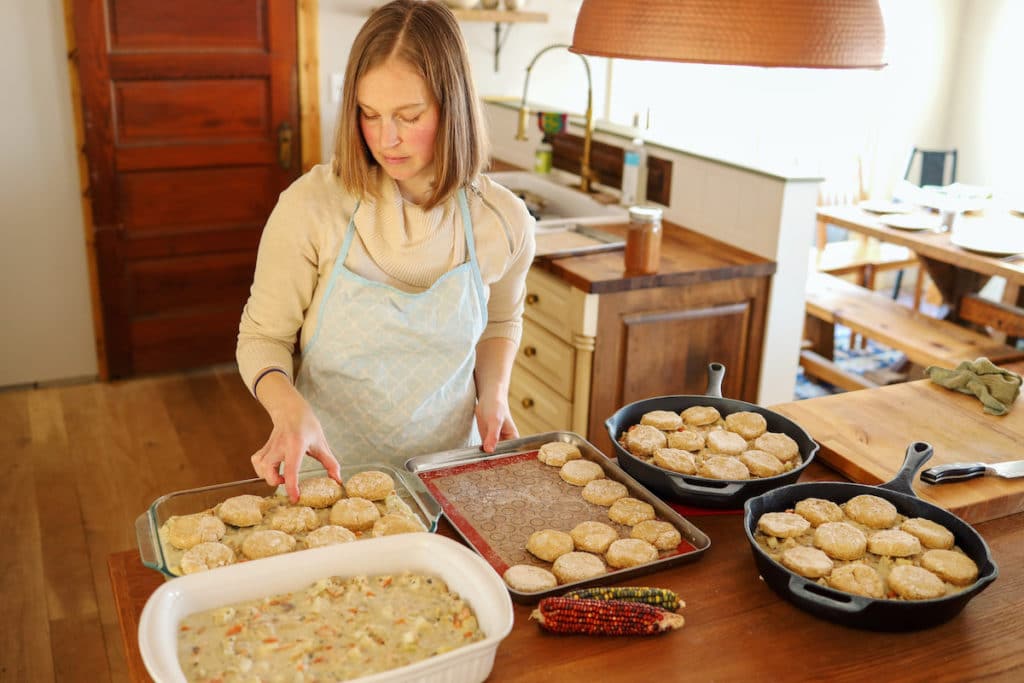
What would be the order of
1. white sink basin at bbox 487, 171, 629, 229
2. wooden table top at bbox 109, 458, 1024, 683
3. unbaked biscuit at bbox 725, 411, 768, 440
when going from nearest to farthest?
wooden table top at bbox 109, 458, 1024, 683 < unbaked biscuit at bbox 725, 411, 768, 440 < white sink basin at bbox 487, 171, 629, 229

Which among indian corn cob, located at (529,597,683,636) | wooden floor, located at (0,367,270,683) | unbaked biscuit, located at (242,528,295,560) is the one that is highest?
unbaked biscuit, located at (242,528,295,560)

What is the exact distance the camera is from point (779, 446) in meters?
1.44

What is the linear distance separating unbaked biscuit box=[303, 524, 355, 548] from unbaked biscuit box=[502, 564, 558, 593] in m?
0.21

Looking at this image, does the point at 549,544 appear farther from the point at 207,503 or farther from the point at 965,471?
the point at 965,471

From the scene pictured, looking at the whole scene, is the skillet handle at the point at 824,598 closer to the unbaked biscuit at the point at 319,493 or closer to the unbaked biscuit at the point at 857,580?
the unbaked biscuit at the point at 857,580

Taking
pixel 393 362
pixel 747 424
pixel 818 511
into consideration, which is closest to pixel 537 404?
pixel 393 362

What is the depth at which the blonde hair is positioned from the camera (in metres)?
1.41

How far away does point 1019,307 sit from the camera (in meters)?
4.21

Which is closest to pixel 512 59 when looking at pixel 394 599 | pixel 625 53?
pixel 625 53

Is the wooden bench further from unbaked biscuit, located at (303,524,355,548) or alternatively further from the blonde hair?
unbaked biscuit, located at (303,524,355,548)

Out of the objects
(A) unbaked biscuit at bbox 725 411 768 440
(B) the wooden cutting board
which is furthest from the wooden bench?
(A) unbaked biscuit at bbox 725 411 768 440

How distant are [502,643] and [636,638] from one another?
0.52ft

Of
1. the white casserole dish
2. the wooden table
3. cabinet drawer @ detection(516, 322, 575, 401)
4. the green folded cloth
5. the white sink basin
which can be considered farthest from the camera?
the wooden table

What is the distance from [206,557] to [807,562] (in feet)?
2.43
